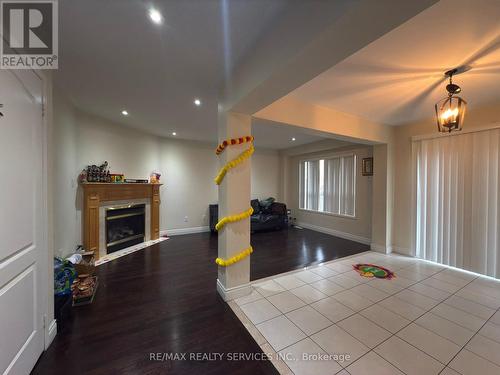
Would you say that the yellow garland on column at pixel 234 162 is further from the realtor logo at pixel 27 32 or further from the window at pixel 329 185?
the window at pixel 329 185

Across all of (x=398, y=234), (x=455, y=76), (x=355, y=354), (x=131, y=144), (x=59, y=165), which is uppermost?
(x=455, y=76)

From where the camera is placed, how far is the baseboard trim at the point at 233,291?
7.46ft

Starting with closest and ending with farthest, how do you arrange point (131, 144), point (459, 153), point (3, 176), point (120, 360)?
point (3, 176) → point (120, 360) → point (459, 153) → point (131, 144)

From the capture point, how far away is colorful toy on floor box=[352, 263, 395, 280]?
114 inches

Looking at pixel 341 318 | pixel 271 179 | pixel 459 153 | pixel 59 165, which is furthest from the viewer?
pixel 271 179

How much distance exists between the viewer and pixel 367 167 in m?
4.43

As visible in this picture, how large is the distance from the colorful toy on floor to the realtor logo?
13.8ft

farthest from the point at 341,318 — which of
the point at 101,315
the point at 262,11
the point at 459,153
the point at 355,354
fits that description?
the point at 459,153

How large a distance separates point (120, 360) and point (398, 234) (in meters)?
4.56

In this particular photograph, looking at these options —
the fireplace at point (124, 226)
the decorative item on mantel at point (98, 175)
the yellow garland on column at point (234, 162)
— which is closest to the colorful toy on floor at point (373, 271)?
the yellow garland on column at point (234, 162)

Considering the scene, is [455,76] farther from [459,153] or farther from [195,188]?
[195,188]

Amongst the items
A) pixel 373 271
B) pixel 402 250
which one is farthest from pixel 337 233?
pixel 373 271

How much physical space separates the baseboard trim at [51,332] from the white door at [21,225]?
A: 7 cm

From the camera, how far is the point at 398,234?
3820 millimetres
